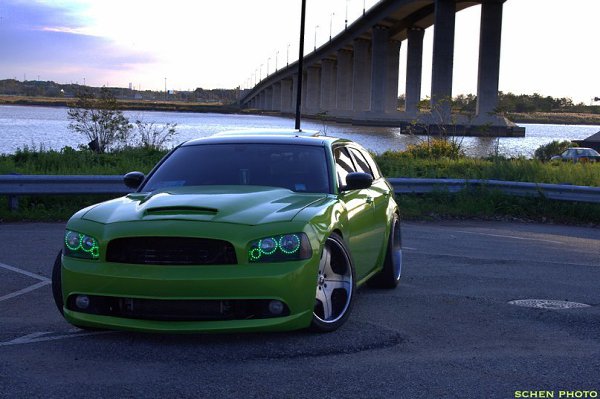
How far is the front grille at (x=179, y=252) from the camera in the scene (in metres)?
5.18

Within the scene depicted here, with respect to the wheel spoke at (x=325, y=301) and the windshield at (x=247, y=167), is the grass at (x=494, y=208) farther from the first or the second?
the wheel spoke at (x=325, y=301)

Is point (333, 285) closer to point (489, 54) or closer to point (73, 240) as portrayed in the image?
point (73, 240)

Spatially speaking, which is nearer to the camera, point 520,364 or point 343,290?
point 520,364

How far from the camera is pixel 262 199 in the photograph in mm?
5910

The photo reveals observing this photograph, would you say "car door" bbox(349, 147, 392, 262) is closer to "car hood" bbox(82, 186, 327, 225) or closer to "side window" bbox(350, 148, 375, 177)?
"side window" bbox(350, 148, 375, 177)

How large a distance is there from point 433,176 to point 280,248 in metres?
12.9

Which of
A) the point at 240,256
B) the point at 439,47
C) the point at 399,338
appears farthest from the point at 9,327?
the point at 439,47

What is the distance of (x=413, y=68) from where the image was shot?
271ft

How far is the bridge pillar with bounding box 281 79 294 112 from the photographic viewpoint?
127375 mm

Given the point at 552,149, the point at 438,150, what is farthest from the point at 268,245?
the point at 552,149

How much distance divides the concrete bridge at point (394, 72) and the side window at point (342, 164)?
1848cm

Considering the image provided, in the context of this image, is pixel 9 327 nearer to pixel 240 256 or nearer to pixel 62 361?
pixel 62 361

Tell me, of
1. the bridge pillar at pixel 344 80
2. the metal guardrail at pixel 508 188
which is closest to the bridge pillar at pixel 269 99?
the bridge pillar at pixel 344 80

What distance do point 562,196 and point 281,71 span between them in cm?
10207
